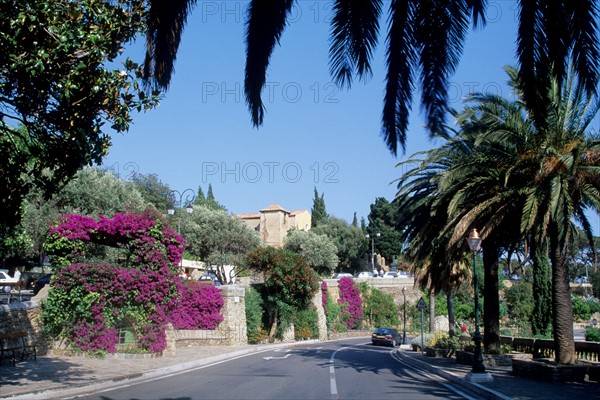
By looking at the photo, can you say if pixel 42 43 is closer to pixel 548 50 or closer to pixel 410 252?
pixel 548 50

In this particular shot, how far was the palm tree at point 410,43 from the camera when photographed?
3721mm

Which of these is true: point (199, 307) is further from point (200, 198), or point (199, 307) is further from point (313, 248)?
point (200, 198)

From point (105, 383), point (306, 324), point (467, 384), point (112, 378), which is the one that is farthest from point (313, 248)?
point (105, 383)

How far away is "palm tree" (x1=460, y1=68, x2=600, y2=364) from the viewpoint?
52.0 ft

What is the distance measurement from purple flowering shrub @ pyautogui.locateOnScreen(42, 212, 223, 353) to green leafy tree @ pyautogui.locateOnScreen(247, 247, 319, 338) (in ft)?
52.4

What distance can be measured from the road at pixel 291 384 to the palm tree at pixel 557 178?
13.9 feet

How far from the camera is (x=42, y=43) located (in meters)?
9.43

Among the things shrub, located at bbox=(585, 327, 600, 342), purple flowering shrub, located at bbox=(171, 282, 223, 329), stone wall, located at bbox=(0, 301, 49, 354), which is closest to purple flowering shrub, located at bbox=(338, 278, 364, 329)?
purple flowering shrub, located at bbox=(171, 282, 223, 329)

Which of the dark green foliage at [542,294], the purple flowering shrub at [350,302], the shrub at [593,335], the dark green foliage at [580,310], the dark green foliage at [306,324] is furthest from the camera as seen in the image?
the dark green foliage at [580,310]

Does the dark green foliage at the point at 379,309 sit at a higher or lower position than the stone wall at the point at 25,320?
lower

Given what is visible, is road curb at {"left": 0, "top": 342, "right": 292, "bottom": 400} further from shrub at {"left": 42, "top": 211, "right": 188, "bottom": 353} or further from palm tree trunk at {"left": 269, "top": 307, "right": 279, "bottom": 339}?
palm tree trunk at {"left": 269, "top": 307, "right": 279, "bottom": 339}

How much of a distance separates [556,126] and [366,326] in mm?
47678

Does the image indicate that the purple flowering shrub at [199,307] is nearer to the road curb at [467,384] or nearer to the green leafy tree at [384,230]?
the road curb at [467,384]

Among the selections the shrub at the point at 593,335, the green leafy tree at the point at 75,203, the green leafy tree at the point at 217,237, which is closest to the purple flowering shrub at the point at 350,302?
the green leafy tree at the point at 217,237
